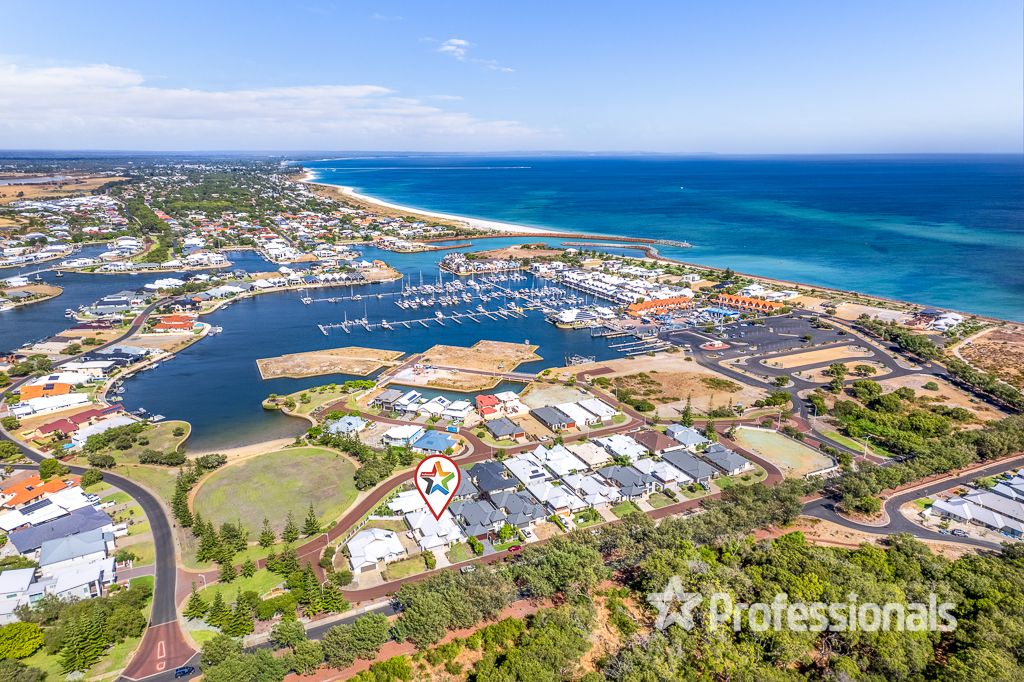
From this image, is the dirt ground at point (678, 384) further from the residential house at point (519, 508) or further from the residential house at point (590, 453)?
the residential house at point (519, 508)

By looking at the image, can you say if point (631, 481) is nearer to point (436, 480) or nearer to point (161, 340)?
point (436, 480)

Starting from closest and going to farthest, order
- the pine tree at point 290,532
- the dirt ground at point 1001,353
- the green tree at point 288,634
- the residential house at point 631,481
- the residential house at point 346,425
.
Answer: the green tree at point 288,634
the pine tree at point 290,532
the residential house at point 631,481
the residential house at point 346,425
the dirt ground at point 1001,353

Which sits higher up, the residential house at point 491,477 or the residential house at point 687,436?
the residential house at point 687,436

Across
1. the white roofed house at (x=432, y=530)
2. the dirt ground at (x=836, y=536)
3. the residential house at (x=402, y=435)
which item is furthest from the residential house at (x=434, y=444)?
the dirt ground at (x=836, y=536)

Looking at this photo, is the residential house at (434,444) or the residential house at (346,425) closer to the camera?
the residential house at (434,444)

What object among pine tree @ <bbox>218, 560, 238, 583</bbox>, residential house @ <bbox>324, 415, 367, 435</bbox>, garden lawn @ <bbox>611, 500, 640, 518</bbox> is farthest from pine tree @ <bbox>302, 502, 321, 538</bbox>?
garden lawn @ <bbox>611, 500, 640, 518</bbox>

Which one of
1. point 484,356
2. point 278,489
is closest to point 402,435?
point 278,489

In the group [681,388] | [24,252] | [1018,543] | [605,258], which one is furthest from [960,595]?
[24,252]

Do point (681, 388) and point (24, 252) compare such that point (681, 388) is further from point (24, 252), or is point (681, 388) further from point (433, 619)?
point (24, 252)
